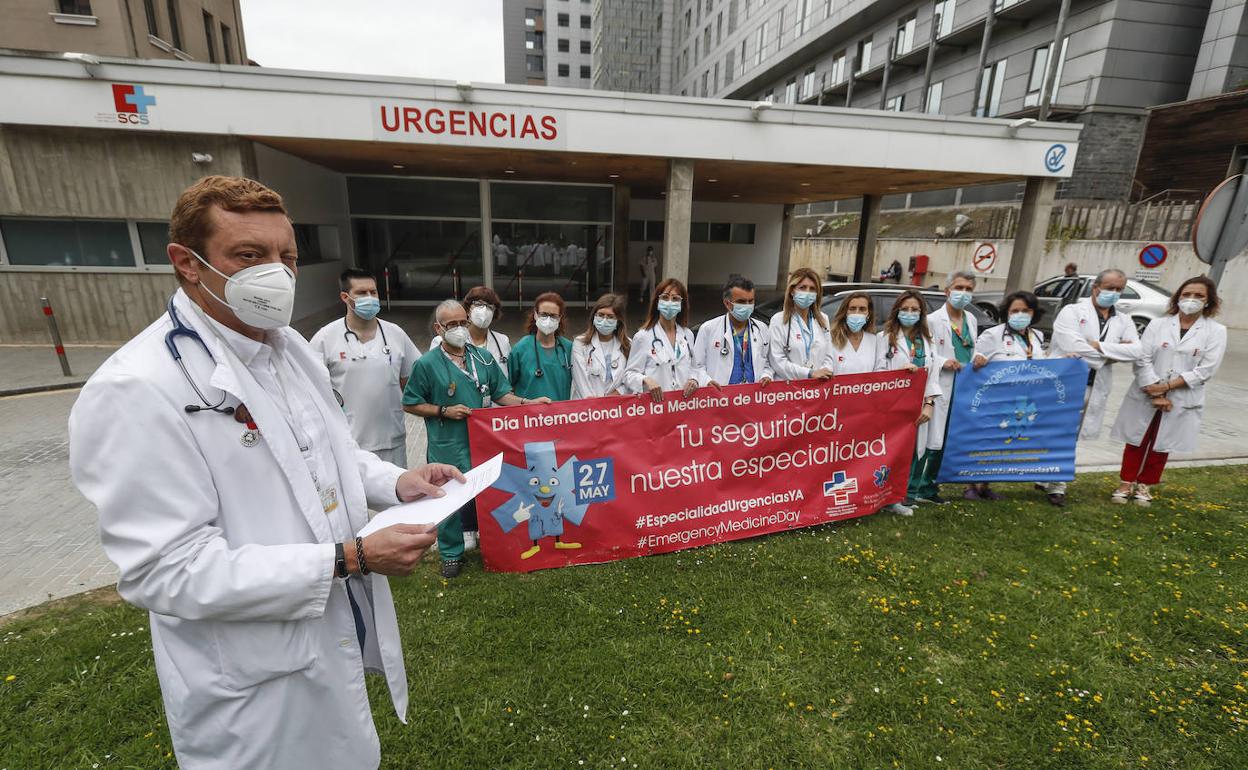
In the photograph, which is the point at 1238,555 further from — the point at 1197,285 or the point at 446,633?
the point at 446,633

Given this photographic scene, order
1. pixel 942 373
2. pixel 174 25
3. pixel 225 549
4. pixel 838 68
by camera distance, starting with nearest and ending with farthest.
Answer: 1. pixel 225 549
2. pixel 942 373
3. pixel 174 25
4. pixel 838 68

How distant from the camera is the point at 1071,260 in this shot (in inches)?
727

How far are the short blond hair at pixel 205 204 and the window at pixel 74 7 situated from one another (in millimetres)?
23071

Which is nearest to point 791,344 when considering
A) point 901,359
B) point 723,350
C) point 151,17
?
point 723,350

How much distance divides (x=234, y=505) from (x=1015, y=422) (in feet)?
19.7

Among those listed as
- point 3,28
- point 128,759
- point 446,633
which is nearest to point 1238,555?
point 446,633

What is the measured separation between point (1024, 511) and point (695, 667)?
393 centimetres

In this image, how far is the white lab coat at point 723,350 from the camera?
17.3ft

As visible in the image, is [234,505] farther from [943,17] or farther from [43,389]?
[943,17]

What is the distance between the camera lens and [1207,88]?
20578 mm

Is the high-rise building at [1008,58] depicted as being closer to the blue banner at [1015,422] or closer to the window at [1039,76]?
the window at [1039,76]

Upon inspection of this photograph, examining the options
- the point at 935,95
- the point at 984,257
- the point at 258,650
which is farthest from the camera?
the point at 935,95

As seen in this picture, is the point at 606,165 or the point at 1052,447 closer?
the point at 1052,447

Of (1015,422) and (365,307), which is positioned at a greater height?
(365,307)
